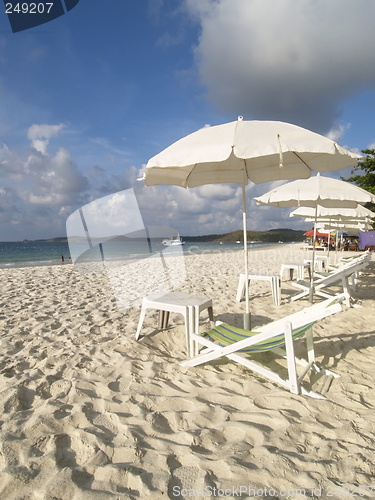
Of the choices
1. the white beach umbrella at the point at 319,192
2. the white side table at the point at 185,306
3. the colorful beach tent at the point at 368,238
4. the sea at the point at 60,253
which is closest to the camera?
the white side table at the point at 185,306

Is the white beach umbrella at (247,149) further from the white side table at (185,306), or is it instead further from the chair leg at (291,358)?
the chair leg at (291,358)

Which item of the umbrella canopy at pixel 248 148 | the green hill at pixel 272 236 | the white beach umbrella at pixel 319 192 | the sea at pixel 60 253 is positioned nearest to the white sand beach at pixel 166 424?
the umbrella canopy at pixel 248 148

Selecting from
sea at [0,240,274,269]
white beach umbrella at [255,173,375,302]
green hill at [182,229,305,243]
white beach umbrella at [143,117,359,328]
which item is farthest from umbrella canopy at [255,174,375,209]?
green hill at [182,229,305,243]

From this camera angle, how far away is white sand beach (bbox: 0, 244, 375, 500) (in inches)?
54.9

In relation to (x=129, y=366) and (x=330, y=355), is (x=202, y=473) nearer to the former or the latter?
(x=129, y=366)

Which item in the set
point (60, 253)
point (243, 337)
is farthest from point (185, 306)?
point (60, 253)

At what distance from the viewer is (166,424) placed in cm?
187

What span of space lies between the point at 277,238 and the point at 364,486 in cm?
9626

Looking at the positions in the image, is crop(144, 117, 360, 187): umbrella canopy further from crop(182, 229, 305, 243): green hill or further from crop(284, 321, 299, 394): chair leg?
crop(182, 229, 305, 243): green hill

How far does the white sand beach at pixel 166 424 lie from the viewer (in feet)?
4.58

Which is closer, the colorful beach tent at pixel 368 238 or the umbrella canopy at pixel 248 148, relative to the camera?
the umbrella canopy at pixel 248 148

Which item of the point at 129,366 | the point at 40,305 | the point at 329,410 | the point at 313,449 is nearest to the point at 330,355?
the point at 329,410

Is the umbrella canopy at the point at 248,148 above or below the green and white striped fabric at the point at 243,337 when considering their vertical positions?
above

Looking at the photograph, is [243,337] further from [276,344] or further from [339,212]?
[339,212]
